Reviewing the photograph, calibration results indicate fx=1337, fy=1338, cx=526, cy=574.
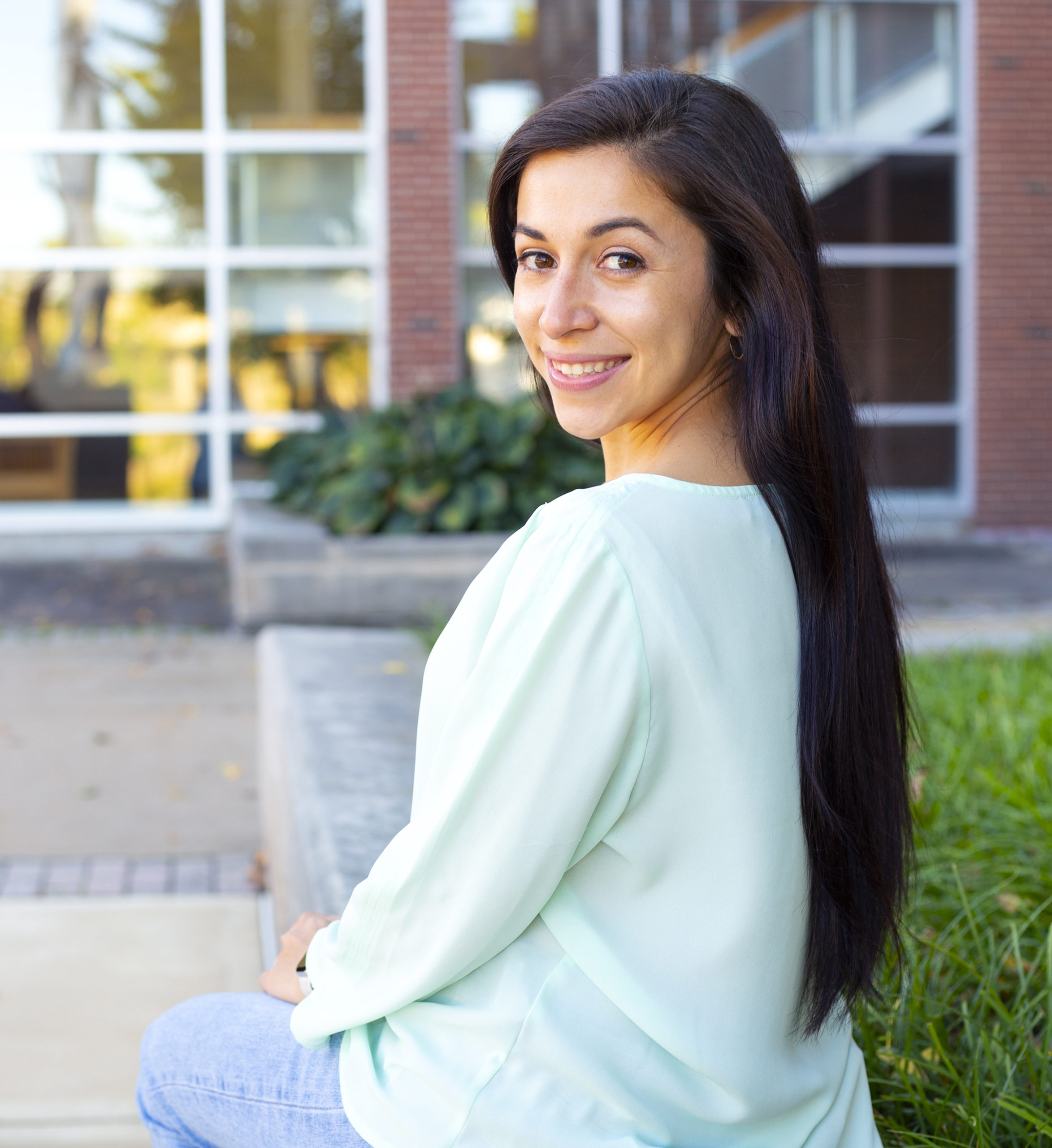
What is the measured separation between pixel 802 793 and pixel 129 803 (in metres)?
4.01

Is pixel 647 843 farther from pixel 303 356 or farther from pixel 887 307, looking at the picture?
pixel 887 307

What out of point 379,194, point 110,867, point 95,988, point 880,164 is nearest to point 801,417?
point 95,988

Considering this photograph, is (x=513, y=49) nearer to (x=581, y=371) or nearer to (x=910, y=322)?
(x=910, y=322)

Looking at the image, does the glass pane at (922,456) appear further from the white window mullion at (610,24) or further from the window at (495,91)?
the white window mullion at (610,24)

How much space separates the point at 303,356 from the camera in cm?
1148

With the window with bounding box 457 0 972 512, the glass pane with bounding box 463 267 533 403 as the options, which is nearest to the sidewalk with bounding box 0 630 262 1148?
the glass pane with bounding box 463 267 533 403

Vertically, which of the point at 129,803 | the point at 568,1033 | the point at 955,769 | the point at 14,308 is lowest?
the point at 129,803

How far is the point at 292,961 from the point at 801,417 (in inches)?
33.4

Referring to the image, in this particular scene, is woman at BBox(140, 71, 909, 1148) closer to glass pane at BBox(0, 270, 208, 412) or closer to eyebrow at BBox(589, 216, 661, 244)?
eyebrow at BBox(589, 216, 661, 244)

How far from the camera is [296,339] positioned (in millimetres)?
11453

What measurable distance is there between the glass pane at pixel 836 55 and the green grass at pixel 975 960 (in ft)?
30.1

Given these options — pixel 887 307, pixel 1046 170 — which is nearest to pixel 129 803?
pixel 887 307

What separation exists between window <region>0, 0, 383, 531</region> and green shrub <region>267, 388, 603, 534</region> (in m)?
2.60

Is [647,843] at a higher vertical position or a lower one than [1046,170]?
lower
